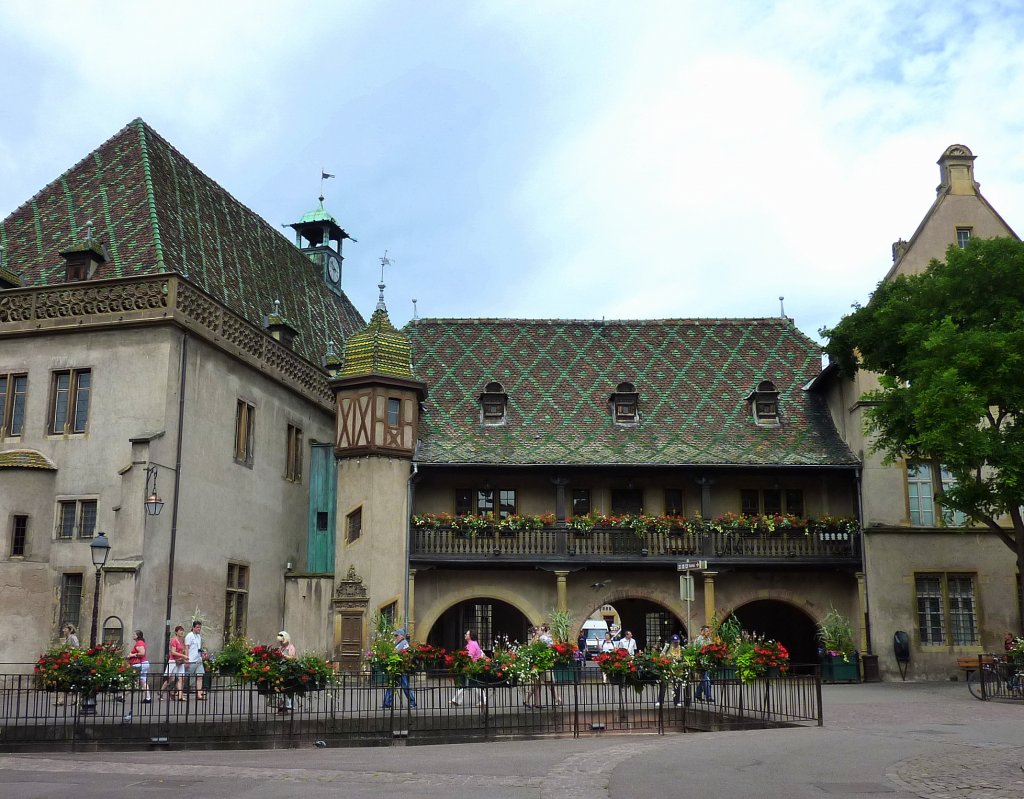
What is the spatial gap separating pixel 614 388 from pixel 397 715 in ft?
62.3

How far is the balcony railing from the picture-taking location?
3177 centimetres

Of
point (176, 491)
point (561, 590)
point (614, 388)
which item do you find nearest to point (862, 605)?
point (561, 590)

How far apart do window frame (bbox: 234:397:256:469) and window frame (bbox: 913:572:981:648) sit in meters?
19.0

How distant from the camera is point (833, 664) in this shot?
29906mm

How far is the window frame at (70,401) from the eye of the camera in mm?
27891

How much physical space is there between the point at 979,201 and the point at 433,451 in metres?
17.8

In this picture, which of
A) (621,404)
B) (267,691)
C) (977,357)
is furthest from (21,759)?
(621,404)

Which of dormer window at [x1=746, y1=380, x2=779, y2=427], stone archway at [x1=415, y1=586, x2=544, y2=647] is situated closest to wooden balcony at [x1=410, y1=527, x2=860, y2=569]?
stone archway at [x1=415, y1=586, x2=544, y2=647]

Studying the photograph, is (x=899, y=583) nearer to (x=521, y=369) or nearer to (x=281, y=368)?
(x=521, y=369)

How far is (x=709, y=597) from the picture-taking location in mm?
31406

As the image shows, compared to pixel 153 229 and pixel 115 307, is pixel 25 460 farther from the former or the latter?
pixel 153 229

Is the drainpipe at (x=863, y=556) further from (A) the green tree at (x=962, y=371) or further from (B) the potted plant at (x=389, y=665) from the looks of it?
(B) the potted plant at (x=389, y=665)

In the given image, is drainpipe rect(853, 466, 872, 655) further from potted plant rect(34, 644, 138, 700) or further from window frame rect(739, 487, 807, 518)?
potted plant rect(34, 644, 138, 700)

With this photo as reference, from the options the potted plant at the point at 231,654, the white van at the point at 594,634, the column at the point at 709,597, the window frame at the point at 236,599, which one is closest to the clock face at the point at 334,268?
the white van at the point at 594,634
